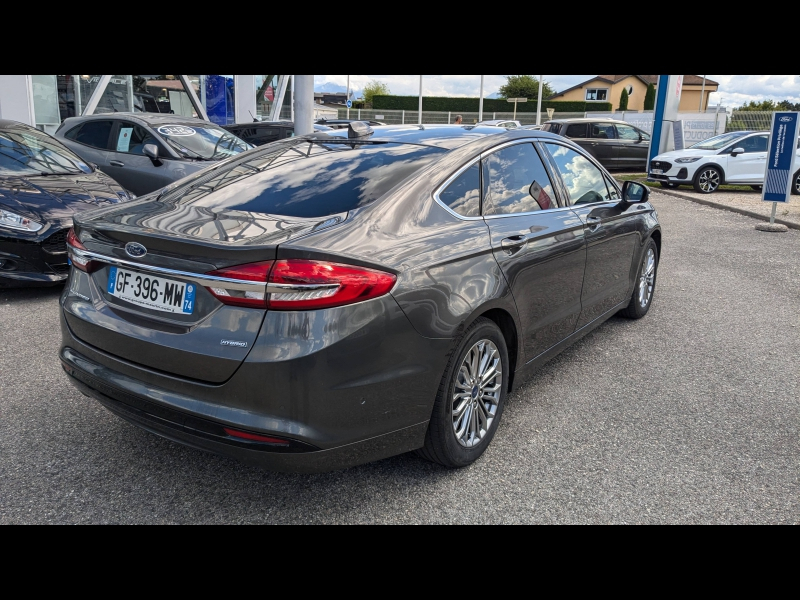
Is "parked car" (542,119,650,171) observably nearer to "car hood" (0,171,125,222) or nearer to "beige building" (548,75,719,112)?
"car hood" (0,171,125,222)

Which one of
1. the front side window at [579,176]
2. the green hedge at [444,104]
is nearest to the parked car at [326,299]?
the front side window at [579,176]

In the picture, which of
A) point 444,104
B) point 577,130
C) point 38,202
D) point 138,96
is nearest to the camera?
point 38,202

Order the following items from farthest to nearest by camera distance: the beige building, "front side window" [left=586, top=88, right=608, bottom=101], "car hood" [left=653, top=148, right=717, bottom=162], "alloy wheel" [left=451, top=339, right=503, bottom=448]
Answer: "front side window" [left=586, top=88, right=608, bottom=101]
the beige building
"car hood" [left=653, top=148, right=717, bottom=162]
"alloy wheel" [left=451, top=339, right=503, bottom=448]

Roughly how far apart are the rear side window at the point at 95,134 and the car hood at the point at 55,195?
102 inches

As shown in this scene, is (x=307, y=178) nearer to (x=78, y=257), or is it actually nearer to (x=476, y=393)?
(x=78, y=257)

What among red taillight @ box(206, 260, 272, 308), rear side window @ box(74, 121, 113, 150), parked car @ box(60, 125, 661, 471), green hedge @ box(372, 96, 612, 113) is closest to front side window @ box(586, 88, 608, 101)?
green hedge @ box(372, 96, 612, 113)

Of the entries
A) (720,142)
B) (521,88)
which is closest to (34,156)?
(720,142)

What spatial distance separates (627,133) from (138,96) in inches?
593

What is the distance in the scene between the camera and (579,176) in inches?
182

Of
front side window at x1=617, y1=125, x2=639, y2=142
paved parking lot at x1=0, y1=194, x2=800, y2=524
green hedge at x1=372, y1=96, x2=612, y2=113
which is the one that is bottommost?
paved parking lot at x1=0, y1=194, x2=800, y2=524

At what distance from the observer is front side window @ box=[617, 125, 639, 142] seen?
22.2m

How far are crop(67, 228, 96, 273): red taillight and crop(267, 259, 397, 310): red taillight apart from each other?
3.42ft

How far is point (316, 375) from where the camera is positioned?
100 inches
